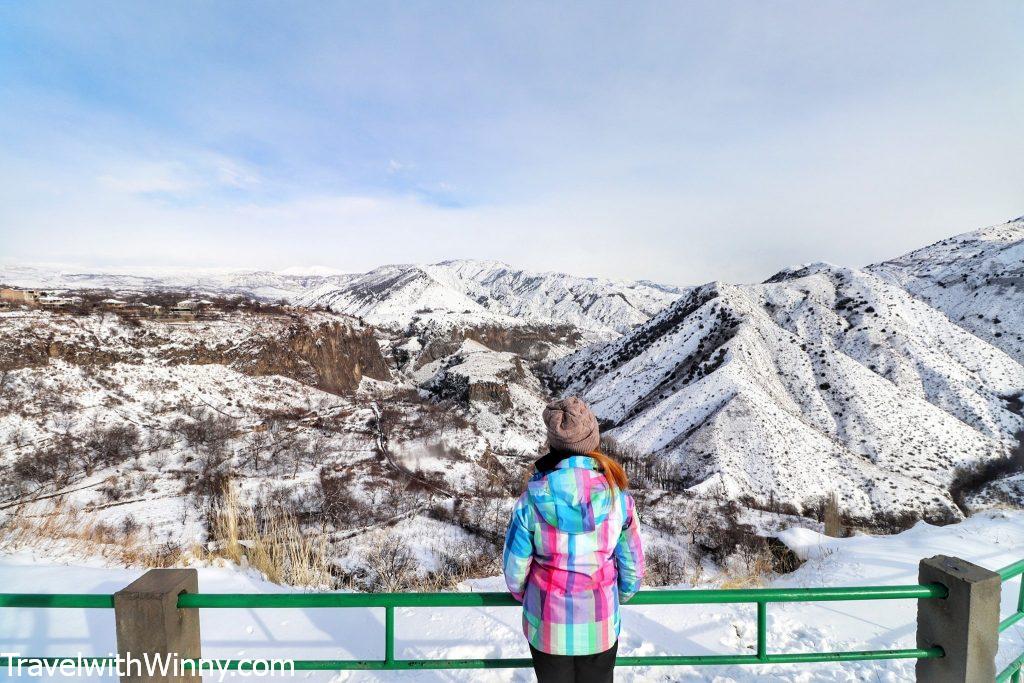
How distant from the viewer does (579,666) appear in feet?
7.24

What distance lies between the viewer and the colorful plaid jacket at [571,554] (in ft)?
6.56

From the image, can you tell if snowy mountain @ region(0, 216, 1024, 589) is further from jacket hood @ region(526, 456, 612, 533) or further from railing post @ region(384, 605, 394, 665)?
jacket hood @ region(526, 456, 612, 533)

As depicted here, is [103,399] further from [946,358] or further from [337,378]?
[946,358]

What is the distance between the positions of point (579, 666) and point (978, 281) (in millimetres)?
60886

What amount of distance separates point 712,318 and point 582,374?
13.3 meters

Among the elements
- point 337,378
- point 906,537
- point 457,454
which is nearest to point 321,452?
point 457,454

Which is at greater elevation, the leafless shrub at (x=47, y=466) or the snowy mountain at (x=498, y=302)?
the snowy mountain at (x=498, y=302)

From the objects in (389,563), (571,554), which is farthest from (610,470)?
(389,563)

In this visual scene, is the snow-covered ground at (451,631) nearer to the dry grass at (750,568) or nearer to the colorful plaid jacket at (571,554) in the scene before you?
the dry grass at (750,568)

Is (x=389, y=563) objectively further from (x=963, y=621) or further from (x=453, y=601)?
(x=963, y=621)

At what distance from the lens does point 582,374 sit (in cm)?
4406

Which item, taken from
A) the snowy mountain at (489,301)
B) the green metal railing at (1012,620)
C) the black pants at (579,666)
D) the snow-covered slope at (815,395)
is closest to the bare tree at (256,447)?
the black pants at (579,666)

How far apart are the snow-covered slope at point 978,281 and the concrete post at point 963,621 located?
4689 centimetres

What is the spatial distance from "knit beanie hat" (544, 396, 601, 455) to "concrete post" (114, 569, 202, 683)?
204 cm
